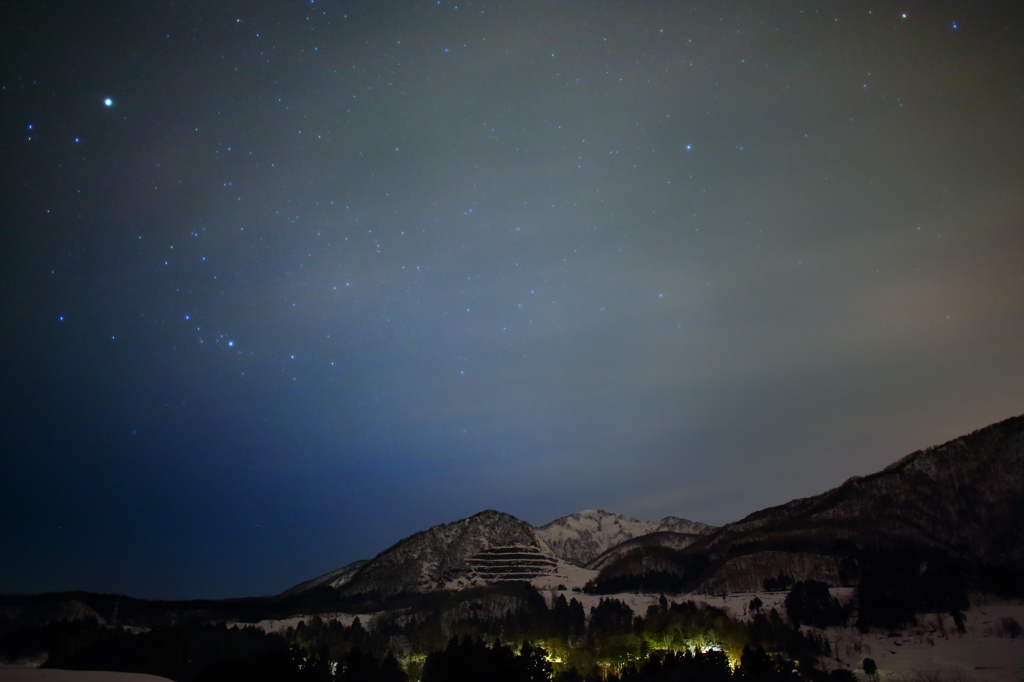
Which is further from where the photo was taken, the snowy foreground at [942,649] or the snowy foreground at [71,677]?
the snowy foreground at [942,649]

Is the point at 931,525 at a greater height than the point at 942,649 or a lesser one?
greater

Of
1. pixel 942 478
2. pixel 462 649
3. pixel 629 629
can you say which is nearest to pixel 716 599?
pixel 629 629

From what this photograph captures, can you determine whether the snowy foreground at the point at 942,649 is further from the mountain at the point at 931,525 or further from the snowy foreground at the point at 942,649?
the mountain at the point at 931,525

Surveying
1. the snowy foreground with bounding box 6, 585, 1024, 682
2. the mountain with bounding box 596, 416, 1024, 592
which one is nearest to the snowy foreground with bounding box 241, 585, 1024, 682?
the snowy foreground with bounding box 6, 585, 1024, 682

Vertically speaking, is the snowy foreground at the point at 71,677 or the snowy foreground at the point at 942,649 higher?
the snowy foreground at the point at 71,677

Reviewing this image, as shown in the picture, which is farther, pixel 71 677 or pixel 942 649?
pixel 942 649

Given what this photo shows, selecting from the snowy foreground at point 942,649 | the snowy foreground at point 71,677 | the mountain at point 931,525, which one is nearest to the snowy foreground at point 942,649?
the snowy foreground at point 942,649

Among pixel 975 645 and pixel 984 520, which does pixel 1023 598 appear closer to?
pixel 975 645

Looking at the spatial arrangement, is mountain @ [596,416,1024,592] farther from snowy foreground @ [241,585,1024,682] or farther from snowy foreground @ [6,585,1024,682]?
snowy foreground @ [6,585,1024,682]

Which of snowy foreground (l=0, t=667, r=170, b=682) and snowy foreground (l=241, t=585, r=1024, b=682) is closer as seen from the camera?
snowy foreground (l=0, t=667, r=170, b=682)

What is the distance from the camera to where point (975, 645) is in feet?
350

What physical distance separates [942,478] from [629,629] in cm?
12659

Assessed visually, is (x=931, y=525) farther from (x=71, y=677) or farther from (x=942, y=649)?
(x=71, y=677)

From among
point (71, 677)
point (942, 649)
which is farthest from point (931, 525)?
point (71, 677)
